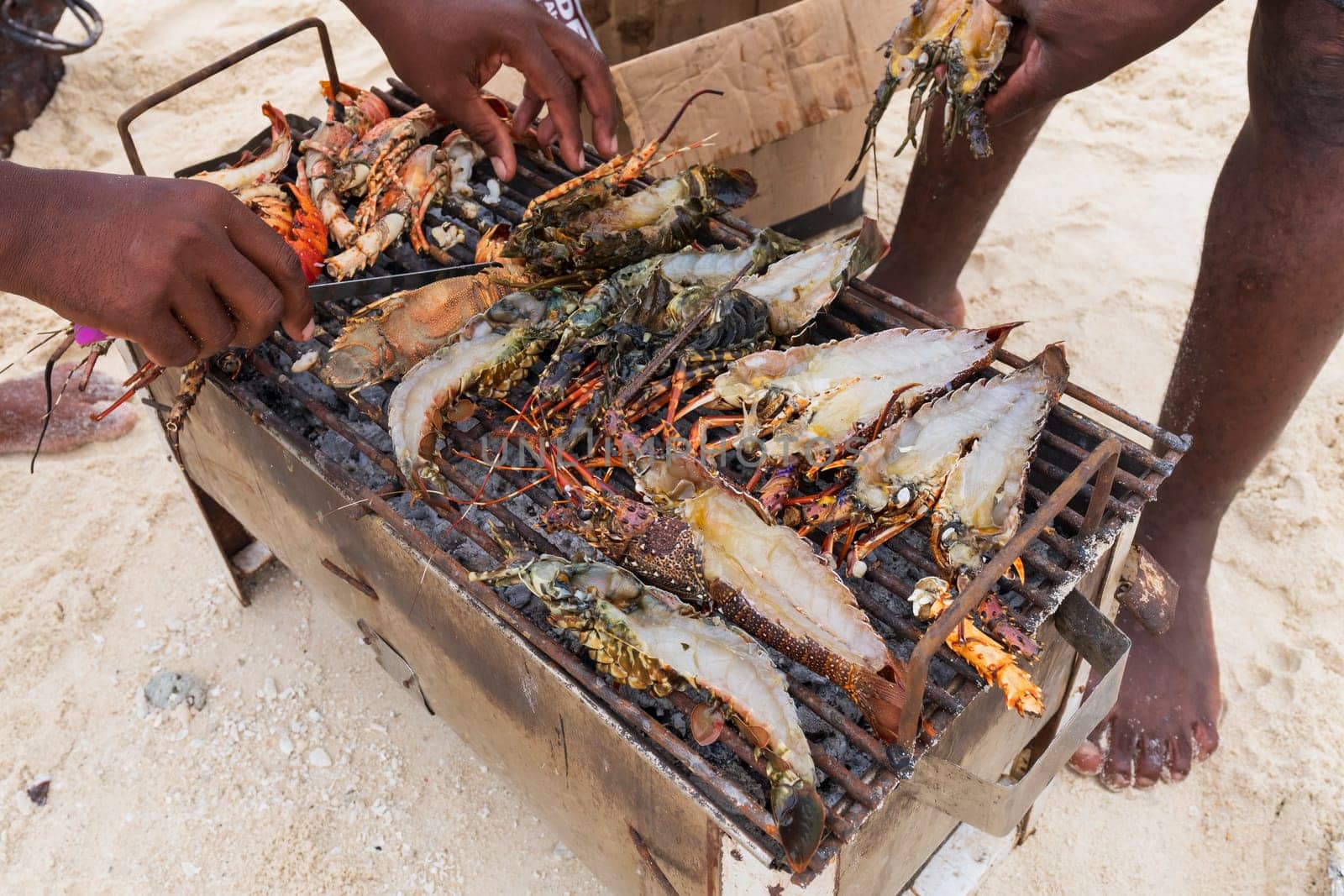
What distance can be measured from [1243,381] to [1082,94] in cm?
381

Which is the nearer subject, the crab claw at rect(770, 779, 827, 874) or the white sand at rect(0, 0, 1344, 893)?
the crab claw at rect(770, 779, 827, 874)

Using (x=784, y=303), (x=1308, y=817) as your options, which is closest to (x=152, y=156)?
(x=784, y=303)

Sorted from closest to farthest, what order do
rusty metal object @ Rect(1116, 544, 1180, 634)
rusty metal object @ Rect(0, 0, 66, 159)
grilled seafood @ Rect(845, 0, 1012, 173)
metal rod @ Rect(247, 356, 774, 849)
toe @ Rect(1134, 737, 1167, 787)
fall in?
1. metal rod @ Rect(247, 356, 774, 849)
2. rusty metal object @ Rect(1116, 544, 1180, 634)
3. grilled seafood @ Rect(845, 0, 1012, 173)
4. toe @ Rect(1134, 737, 1167, 787)
5. rusty metal object @ Rect(0, 0, 66, 159)

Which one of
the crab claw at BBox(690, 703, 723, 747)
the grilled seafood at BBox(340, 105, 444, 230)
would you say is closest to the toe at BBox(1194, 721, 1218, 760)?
the crab claw at BBox(690, 703, 723, 747)

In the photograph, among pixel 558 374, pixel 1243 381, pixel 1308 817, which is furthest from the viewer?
pixel 1308 817

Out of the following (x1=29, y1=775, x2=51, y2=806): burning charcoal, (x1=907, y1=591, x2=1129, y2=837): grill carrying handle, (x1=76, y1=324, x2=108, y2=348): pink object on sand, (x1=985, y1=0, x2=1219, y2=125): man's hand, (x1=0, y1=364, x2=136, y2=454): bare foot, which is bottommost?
(x1=29, y1=775, x2=51, y2=806): burning charcoal

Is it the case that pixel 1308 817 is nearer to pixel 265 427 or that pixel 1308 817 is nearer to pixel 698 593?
pixel 698 593

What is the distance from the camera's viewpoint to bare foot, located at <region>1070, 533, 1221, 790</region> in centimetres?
317

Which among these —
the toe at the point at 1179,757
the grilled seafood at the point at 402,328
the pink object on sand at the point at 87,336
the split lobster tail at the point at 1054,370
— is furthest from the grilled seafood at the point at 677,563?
the toe at the point at 1179,757

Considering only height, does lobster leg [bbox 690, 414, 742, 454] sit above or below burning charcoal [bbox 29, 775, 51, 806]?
above

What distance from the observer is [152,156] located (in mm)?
5629

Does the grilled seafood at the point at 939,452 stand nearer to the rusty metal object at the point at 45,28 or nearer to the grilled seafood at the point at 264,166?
the grilled seafood at the point at 264,166

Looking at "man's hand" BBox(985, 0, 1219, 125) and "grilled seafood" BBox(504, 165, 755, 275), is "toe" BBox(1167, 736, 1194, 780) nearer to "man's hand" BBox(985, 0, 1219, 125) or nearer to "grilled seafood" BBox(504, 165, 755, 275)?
"man's hand" BBox(985, 0, 1219, 125)

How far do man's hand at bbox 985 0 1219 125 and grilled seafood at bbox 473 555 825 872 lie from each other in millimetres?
1686
